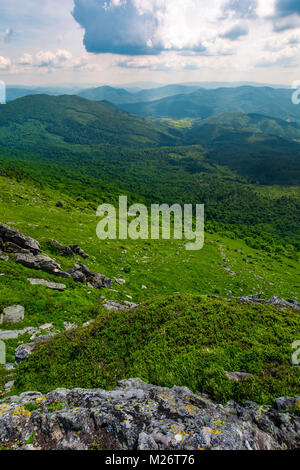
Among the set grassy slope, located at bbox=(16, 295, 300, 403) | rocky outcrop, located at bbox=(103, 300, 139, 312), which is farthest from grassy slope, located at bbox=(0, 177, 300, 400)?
rocky outcrop, located at bbox=(103, 300, 139, 312)

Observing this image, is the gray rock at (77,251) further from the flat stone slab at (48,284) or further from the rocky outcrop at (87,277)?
the flat stone slab at (48,284)

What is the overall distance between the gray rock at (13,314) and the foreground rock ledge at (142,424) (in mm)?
7596

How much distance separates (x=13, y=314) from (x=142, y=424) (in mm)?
12516

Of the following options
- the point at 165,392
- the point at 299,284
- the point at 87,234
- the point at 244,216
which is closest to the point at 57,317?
the point at 165,392

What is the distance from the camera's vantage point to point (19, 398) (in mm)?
9336

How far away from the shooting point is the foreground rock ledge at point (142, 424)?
23.0ft

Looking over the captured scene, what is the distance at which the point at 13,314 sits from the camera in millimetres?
16078

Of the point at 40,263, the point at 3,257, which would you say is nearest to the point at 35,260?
the point at 40,263

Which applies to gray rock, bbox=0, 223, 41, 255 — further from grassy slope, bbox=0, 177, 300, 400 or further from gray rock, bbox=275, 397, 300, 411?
gray rock, bbox=275, 397, 300, 411

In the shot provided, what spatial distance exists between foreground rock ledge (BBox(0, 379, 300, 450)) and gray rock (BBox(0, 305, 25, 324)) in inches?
299

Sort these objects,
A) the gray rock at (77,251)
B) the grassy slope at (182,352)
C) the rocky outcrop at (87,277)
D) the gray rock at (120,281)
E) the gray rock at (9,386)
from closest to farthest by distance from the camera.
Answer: the grassy slope at (182,352) → the gray rock at (9,386) → the rocky outcrop at (87,277) → the gray rock at (120,281) → the gray rock at (77,251)

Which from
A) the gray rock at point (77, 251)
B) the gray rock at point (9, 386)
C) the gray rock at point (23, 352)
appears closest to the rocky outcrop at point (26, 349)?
the gray rock at point (23, 352)

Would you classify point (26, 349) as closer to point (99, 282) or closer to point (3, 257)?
point (3, 257)
